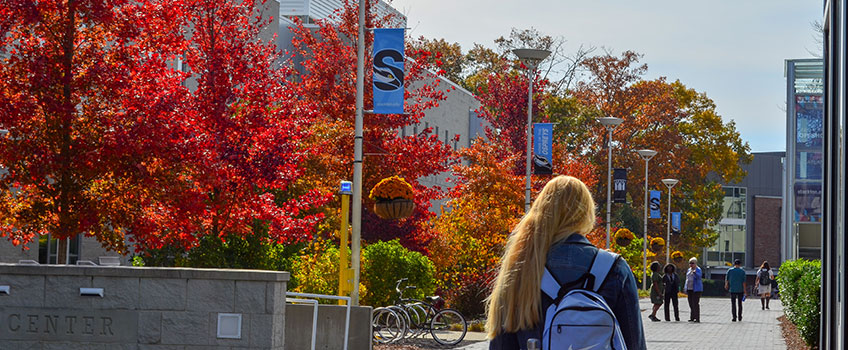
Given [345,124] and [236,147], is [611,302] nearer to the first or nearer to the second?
[236,147]

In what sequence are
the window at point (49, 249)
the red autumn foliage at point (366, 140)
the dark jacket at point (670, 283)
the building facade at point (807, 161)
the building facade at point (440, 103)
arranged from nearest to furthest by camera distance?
the window at point (49, 249)
the building facade at point (807, 161)
the red autumn foliage at point (366, 140)
the dark jacket at point (670, 283)
the building facade at point (440, 103)

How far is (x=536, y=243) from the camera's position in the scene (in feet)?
16.6

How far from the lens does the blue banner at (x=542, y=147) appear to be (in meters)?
36.1

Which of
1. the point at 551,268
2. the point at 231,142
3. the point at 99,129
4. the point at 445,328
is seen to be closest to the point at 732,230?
the point at 445,328

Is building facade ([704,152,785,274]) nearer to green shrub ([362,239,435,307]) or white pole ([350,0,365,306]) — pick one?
green shrub ([362,239,435,307])

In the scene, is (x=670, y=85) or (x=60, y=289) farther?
(x=670, y=85)

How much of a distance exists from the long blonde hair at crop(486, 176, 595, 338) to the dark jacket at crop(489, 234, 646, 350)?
38mm

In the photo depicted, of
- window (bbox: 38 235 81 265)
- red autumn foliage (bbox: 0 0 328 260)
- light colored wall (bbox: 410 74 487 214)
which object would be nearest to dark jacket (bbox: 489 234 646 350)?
red autumn foliage (bbox: 0 0 328 260)

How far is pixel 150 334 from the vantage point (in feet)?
38.1

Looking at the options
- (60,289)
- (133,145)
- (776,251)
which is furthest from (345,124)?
(776,251)

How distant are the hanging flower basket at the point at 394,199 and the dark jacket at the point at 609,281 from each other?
55.5ft

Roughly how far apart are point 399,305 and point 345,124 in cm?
1015

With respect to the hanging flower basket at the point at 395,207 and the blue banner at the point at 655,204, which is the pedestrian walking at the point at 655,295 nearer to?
the hanging flower basket at the point at 395,207

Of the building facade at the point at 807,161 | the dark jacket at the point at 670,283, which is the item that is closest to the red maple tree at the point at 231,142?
the dark jacket at the point at 670,283
